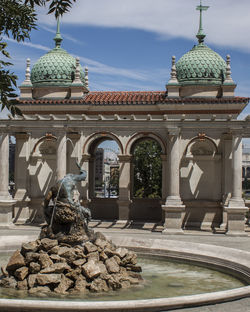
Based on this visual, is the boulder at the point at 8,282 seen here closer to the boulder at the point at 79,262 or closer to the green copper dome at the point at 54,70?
the boulder at the point at 79,262

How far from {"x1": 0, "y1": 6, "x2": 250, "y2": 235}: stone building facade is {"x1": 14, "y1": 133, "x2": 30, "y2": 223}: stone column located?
0.06 meters

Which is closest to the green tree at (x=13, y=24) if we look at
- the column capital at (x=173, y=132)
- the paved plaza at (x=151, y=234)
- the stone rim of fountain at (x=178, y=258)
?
the stone rim of fountain at (x=178, y=258)

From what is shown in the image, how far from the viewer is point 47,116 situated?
30.6 m

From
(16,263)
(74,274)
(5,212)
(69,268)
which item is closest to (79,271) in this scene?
(74,274)

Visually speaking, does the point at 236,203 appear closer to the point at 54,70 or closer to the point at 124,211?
the point at 124,211

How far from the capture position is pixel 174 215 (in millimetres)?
26672

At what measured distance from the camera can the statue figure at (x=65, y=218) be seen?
14758 millimetres

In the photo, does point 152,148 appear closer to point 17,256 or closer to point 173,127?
point 173,127

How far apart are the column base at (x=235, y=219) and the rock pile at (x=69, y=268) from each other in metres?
12.5

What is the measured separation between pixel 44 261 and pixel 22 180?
684 inches

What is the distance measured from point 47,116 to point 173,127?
8.11m

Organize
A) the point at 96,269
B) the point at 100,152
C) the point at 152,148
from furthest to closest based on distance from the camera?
1. the point at 100,152
2. the point at 152,148
3. the point at 96,269

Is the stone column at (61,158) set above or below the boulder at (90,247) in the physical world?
above

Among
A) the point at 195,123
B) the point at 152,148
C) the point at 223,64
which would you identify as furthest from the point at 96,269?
the point at 152,148
